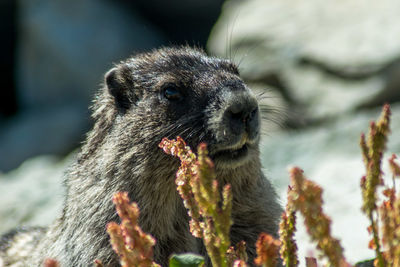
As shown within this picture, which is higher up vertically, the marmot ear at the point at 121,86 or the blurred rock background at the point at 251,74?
the blurred rock background at the point at 251,74

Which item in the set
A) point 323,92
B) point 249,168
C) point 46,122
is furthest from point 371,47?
point 46,122

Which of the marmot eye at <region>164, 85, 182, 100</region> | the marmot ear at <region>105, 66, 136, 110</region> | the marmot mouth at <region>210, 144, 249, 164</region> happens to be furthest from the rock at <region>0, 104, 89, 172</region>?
the marmot mouth at <region>210, 144, 249, 164</region>

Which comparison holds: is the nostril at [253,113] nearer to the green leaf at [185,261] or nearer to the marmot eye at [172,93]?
the marmot eye at [172,93]

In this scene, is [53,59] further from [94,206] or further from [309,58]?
[94,206]

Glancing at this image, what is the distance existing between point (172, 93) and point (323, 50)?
18.4 ft

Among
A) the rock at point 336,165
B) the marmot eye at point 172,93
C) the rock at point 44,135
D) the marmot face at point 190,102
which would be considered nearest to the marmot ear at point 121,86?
the marmot face at point 190,102

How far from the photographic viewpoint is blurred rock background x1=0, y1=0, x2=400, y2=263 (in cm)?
634

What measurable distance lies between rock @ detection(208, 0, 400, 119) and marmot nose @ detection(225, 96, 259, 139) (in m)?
4.00

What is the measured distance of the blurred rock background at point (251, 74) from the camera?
634 centimetres

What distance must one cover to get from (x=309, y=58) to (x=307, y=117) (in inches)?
44.4

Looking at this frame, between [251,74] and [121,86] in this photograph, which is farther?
[251,74]

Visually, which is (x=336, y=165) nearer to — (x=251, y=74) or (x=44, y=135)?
(x=251, y=74)

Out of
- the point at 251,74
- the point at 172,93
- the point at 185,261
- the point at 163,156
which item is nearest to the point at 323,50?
the point at 251,74

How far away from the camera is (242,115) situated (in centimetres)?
359
